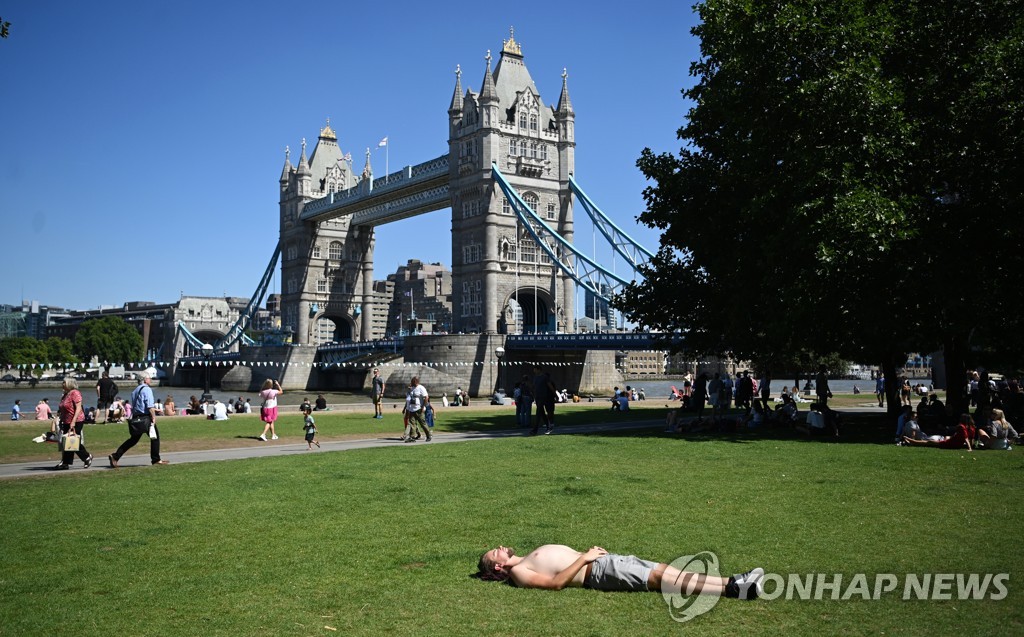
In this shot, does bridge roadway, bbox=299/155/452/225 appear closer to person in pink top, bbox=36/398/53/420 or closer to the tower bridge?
the tower bridge

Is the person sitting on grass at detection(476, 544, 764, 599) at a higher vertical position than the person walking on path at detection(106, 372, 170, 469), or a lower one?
lower

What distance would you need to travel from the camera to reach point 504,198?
74.4m

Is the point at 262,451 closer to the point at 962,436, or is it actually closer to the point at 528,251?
the point at 962,436

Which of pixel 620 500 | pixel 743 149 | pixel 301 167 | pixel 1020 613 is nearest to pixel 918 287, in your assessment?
pixel 743 149

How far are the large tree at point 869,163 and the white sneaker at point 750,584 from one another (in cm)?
1295

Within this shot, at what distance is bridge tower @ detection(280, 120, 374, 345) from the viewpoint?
336 ft

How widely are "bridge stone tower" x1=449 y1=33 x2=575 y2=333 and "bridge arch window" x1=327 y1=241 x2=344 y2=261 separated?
30.7 metres

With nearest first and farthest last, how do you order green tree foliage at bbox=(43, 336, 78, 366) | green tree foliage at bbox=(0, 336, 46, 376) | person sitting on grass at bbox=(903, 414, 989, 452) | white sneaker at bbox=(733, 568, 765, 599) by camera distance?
1. white sneaker at bbox=(733, 568, 765, 599)
2. person sitting on grass at bbox=(903, 414, 989, 452)
3. green tree foliage at bbox=(0, 336, 46, 376)
4. green tree foliage at bbox=(43, 336, 78, 366)

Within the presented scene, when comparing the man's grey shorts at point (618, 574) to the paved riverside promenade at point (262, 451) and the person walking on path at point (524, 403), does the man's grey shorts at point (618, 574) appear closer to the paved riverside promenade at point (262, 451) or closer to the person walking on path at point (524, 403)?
the paved riverside promenade at point (262, 451)

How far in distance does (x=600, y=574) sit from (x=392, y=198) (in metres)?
85.6

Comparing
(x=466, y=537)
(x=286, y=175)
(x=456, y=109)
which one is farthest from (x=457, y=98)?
(x=466, y=537)

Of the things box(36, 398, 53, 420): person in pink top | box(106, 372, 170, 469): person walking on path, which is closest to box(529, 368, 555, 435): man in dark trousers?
box(106, 372, 170, 469): person walking on path

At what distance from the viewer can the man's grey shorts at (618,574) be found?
7258 mm

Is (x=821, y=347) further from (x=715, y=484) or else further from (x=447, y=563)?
(x=447, y=563)
